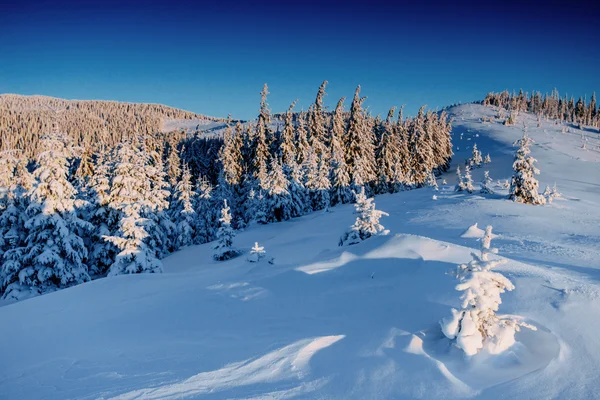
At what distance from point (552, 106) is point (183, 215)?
170 meters

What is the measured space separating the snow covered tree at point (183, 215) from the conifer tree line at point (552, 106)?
5140 inches

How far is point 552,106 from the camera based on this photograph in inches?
5871

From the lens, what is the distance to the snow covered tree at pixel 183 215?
1364 inches

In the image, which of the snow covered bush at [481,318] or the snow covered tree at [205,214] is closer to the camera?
the snow covered bush at [481,318]

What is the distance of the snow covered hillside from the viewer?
3.98m

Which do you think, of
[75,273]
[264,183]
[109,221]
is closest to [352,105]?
[264,183]

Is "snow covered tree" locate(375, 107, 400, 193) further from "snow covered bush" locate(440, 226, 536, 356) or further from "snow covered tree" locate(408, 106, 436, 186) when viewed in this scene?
"snow covered bush" locate(440, 226, 536, 356)

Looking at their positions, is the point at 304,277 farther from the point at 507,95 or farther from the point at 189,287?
the point at 507,95

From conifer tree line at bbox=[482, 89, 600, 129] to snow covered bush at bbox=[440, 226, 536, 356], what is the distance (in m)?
145

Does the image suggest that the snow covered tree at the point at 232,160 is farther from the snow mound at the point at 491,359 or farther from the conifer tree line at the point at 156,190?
the snow mound at the point at 491,359

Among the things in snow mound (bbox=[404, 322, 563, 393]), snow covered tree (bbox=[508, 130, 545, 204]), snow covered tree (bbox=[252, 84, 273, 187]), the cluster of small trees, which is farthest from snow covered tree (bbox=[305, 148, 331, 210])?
snow mound (bbox=[404, 322, 563, 393])

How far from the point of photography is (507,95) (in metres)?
163

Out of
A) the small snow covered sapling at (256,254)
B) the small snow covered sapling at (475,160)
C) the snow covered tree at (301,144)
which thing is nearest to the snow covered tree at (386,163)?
the snow covered tree at (301,144)

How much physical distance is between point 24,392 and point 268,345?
3.87 m
